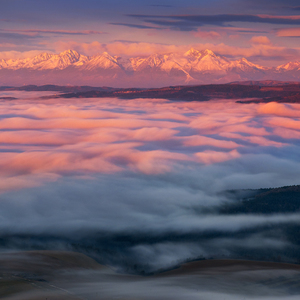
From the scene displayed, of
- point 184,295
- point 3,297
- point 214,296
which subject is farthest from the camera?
point 214,296

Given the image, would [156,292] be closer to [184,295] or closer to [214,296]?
[184,295]

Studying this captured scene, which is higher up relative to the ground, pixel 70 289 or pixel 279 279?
pixel 70 289

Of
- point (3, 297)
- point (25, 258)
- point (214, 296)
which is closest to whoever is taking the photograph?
point (3, 297)

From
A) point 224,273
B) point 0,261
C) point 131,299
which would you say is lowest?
point 224,273

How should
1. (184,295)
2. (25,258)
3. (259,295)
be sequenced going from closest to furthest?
1. (184,295)
2. (259,295)
3. (25,258)

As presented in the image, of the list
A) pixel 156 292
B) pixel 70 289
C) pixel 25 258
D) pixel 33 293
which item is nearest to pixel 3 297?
pixel 33 293

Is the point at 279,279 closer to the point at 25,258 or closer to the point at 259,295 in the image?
the point at 259,295

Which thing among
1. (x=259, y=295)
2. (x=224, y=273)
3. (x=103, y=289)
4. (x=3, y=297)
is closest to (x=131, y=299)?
(x=103, y=289)

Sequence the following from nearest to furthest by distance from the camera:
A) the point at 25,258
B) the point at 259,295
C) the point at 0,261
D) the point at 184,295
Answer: the point at 184,295
the point at 259,295
the point at 0,261
the point at 25,258

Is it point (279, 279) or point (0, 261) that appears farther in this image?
point (279, 279)
